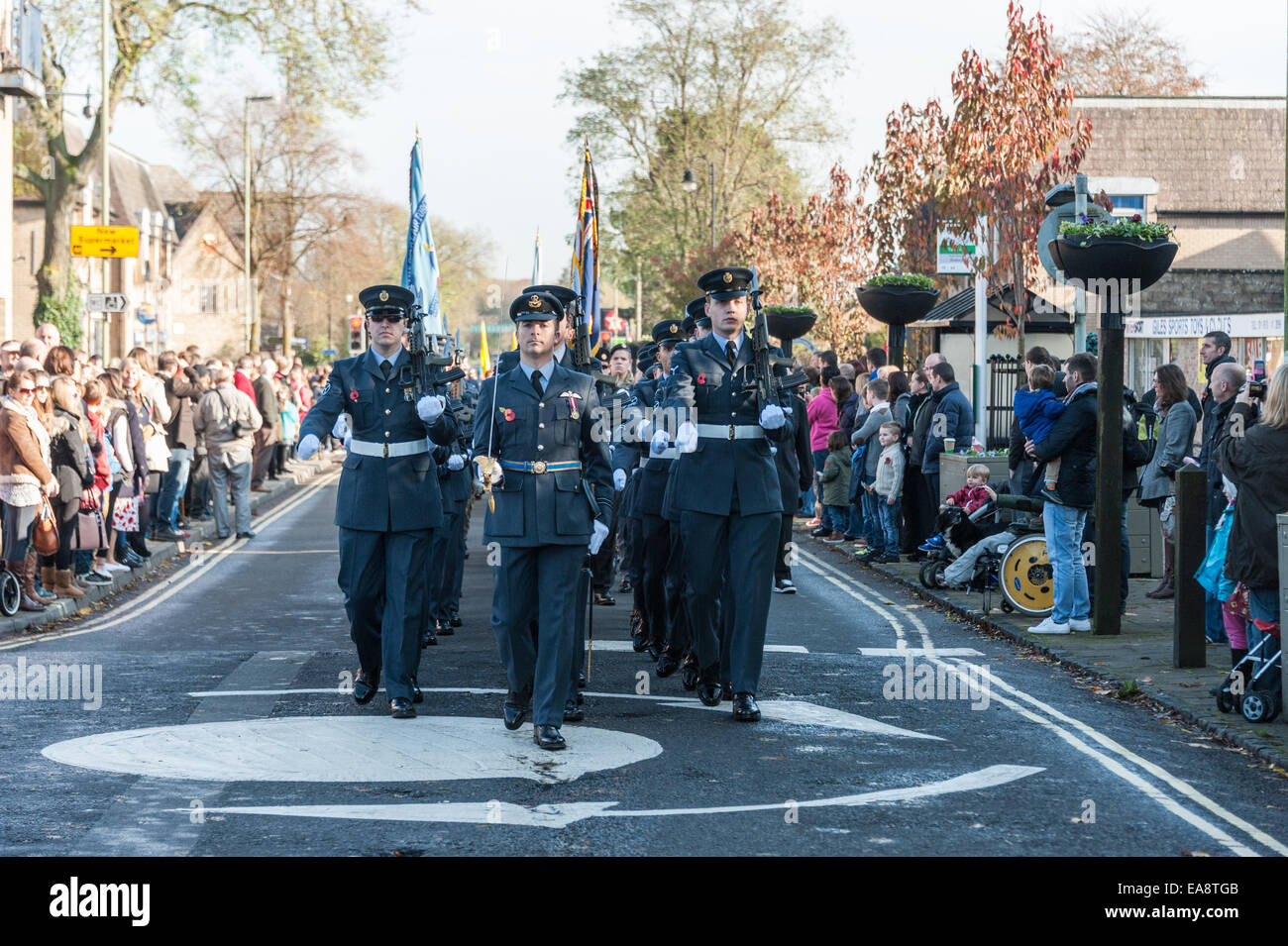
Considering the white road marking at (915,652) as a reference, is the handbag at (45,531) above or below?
above

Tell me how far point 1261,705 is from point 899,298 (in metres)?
13.0

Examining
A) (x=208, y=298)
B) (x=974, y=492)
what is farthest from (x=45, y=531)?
(x=208, y=298)

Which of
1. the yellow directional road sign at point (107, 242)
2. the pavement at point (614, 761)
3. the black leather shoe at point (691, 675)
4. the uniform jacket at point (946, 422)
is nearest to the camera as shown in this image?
the pavement at point (614, 761)

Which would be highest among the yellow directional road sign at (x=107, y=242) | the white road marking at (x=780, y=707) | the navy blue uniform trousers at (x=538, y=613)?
the yellow directional road sign at (x=107, y=242)

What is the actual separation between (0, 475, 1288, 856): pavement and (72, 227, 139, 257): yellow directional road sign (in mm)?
14897

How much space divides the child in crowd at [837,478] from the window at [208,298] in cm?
7781

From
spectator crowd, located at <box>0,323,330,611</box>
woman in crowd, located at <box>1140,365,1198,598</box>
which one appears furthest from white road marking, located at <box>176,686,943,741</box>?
woman in crowd, located at <box>1140,365,1198,598</box>

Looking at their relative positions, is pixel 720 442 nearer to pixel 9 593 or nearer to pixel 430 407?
pixel 430 407

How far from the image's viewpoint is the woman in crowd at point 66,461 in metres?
14.2

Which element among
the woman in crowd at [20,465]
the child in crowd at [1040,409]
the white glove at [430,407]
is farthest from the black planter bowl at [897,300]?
the white glove at [430,407]

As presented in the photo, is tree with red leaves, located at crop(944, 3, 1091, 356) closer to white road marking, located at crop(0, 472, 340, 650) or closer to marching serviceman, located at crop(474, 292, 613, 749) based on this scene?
white road marking, located at crop(0, 472, 340, 650)

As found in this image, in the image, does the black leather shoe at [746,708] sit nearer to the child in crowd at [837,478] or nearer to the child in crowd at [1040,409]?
the child in crowd at [1040,409]

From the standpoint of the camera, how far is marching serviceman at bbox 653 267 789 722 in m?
9.33
